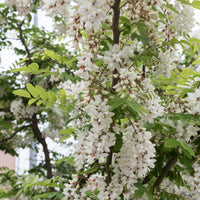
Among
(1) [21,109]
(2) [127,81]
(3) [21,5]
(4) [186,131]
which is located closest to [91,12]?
(2) [127,81]

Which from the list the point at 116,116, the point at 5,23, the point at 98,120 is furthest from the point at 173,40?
the point at 5,23

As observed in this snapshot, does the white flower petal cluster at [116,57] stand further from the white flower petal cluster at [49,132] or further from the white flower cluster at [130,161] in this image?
the white flower petal cluster at [49,132]

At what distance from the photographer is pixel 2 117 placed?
385 centimetres

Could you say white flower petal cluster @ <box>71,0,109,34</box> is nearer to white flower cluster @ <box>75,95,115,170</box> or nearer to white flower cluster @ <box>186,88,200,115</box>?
white flower cluster @ <box>75,95,115,170</box>

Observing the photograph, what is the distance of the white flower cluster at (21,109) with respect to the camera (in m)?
3.48

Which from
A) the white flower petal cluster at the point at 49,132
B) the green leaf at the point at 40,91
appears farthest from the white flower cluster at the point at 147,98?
the white flower petal cluster at the point at 49,132

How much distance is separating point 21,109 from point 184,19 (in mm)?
2644

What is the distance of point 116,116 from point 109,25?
39 centimetres

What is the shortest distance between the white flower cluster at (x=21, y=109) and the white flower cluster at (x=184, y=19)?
101 inches

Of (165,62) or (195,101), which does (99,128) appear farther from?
(195,101)

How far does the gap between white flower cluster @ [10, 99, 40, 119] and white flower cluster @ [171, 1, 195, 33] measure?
2576 mm

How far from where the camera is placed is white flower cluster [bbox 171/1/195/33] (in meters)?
1.41

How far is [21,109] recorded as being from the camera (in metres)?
3.52

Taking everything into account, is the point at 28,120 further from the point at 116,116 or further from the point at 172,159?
the point at 116,116
